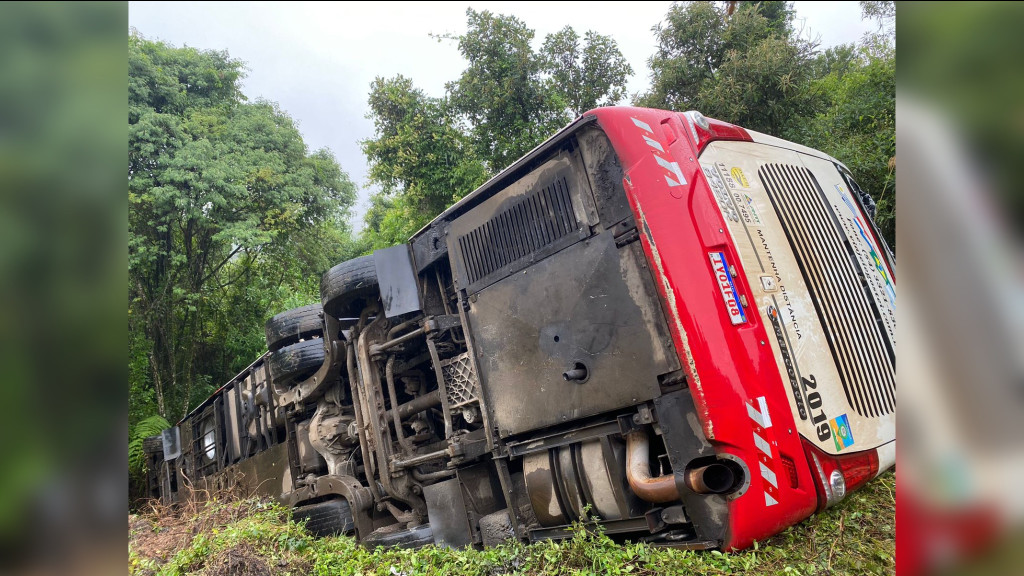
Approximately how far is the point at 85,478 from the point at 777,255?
3129 mm

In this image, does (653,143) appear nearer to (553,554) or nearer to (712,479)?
(712,479)

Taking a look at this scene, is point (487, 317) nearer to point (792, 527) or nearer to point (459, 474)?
point (459, 474)

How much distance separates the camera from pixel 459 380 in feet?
13.8

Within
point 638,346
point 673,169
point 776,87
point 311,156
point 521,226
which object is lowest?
point 638,346

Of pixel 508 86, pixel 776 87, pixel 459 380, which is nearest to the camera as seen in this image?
pixel 459 380

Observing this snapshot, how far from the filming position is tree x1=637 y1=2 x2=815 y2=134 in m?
9.75

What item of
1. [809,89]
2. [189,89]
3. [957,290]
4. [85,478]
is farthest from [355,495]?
[189,89]

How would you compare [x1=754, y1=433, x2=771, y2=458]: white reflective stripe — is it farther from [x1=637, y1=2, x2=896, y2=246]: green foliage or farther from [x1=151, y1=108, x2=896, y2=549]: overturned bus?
[x1=637, y1=2, x2=896, y2=246]: green foliage

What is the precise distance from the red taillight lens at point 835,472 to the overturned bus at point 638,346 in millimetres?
12

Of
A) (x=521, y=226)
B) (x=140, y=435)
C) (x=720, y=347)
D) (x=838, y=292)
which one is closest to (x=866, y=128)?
(x=838, y=292)

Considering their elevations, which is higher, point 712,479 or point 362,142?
point 362,142

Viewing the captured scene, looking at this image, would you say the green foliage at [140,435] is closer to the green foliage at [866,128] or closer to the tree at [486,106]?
the tree at [486,106]

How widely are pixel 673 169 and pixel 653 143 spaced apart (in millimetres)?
197

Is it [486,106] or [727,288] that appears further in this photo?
[486,106]
